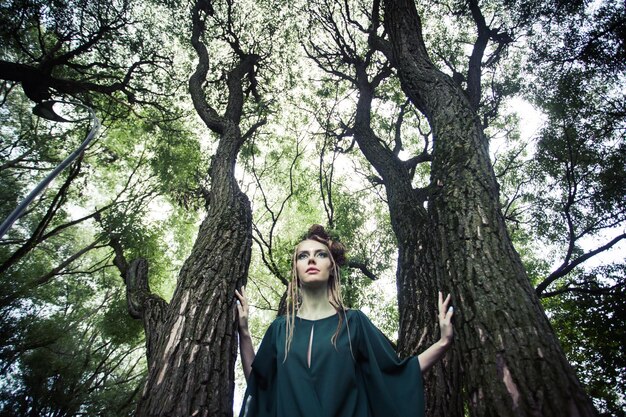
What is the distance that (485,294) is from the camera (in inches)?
82.8

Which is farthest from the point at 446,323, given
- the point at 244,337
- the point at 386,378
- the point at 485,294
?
the point at 244,337

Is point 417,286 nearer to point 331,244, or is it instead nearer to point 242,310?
point 331,244

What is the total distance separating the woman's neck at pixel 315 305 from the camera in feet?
8.77

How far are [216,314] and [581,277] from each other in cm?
860

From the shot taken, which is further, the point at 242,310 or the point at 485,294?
the point at 242,310

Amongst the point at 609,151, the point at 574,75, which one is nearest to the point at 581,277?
the point at 609,151

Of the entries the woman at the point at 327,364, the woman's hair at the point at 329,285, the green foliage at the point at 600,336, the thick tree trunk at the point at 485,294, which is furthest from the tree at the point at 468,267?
the green foliage at the point at 600,336

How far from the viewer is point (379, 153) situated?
260 inches

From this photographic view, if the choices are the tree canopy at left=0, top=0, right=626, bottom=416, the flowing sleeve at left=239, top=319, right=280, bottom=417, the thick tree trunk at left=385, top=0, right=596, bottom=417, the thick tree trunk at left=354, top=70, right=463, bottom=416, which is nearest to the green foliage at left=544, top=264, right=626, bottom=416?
the tree canopy at left=0, top=0, right=626, bottom=416

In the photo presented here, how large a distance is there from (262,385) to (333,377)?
2.08ft

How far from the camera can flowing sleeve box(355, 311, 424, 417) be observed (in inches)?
82.0

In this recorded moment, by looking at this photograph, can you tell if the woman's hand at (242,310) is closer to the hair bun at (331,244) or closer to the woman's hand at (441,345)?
the hair bun at (331,244)

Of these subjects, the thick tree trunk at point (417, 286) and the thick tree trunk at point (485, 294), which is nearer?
the thick tree trunk at point (485, 294)

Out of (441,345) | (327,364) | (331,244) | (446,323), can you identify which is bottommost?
(327,364)
